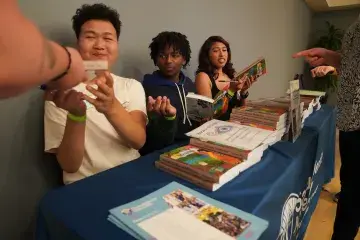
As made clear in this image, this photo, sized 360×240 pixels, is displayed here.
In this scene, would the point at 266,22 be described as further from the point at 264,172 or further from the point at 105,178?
the point at 105,178

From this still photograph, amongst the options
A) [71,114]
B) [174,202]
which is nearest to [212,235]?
[174,202]

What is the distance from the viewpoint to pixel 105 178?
772 millimetres

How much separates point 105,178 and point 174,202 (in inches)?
9.5

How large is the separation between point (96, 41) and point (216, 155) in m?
0.62

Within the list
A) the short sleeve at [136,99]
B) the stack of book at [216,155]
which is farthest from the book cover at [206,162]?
the short sleeve at [136,99]

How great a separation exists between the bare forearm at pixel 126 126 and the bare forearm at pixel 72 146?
0.33ft

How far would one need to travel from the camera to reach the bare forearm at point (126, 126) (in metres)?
0.86

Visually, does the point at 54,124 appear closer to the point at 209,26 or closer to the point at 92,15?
the point at 92,15

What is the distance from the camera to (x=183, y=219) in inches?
23.0

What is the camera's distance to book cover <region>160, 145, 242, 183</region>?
2.42 feet

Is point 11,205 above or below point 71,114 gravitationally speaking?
below

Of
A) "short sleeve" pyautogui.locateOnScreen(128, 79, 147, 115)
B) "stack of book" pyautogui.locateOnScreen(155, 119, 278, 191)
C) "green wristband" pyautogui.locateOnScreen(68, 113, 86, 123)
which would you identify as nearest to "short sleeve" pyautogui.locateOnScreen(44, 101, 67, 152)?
"green wristband" pyautogui.locateOnScreen(68, 113, 86, 123)

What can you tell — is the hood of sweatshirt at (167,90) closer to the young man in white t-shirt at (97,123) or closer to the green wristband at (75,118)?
the young man in white t-shirt at (97,123)

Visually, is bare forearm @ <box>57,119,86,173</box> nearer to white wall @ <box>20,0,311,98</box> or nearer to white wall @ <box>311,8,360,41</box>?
white wall @ <box>20,0,311,98</box>
